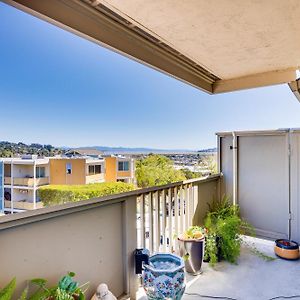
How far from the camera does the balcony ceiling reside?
1.71 metres

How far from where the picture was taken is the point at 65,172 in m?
1.82

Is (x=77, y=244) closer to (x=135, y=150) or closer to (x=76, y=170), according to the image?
(x=76, y=170)

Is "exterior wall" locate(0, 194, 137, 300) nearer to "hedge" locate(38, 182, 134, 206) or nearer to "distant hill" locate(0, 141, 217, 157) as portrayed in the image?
"hedge" locate(38, 182, 134, 206)

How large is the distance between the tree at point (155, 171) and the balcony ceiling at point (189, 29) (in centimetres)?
96

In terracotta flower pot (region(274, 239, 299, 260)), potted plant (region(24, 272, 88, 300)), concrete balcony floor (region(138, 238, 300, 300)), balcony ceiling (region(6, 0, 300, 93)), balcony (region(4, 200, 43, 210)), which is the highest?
balcony ceiling (region(6, 0, 300, 93))

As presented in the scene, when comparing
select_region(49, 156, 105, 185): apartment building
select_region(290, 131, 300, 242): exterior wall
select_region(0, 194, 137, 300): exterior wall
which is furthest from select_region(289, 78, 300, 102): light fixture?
select_region(49, 156, 105, 185): apartment building

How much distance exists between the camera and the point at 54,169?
1757mm

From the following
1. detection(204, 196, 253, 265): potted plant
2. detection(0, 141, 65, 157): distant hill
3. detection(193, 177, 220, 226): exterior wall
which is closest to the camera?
detection(0, 141, 65, 157): distant hill

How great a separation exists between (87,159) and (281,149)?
120 inches

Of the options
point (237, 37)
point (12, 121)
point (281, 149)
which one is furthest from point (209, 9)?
point (281, 149)

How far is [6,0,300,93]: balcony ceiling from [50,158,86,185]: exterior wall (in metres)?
0.91

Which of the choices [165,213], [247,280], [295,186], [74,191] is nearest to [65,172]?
[74,191]

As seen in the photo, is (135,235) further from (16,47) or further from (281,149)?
(281,149)

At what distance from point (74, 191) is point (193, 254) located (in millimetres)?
1647
